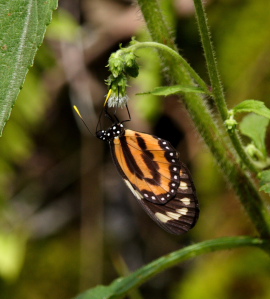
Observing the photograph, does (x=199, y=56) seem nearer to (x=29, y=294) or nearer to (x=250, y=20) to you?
(x=250, y=20)

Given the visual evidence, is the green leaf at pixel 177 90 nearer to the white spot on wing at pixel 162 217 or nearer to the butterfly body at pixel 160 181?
the butterfly body at pixel 160 181

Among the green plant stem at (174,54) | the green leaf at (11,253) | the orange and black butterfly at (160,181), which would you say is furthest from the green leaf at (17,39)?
the green leaf at (11,253)

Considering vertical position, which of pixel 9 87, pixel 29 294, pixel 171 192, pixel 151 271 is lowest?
pixel 29 294

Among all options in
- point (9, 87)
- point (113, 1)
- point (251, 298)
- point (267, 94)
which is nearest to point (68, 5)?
point (113, 1)

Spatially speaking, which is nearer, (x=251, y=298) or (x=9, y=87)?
(x=9, y=87)

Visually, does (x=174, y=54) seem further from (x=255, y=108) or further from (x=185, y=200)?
(x=185, y=200)

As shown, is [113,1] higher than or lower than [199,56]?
higher
